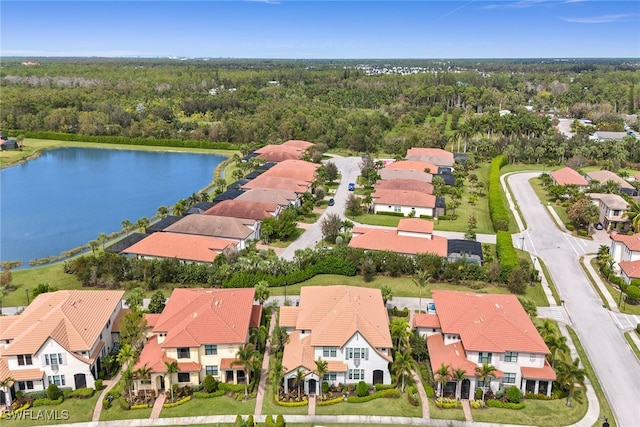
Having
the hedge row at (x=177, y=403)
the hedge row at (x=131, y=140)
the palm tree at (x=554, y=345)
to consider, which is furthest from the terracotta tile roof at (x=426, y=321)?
the hedge row at (x=131, y=140)

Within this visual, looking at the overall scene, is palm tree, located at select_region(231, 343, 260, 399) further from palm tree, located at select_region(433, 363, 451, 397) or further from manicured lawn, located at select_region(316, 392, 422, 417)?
palm tree, located at select_region(433, 363, 451, 397)

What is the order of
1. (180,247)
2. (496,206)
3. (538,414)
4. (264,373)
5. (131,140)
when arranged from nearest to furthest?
(538,414)
(264,373)
(180,247)
(496,206)
(131,140)

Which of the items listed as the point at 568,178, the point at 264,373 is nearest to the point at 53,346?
the point at 264,373

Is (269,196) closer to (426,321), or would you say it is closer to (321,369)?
(426,321)

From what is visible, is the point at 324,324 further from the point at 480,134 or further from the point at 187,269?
→ the point at 480,134

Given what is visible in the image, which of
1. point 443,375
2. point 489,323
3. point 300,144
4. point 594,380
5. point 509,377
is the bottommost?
point 594,380

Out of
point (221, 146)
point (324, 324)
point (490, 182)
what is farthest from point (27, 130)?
point (324, 324)

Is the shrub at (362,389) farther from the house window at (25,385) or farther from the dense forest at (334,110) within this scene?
the dense forest at (334,110)
